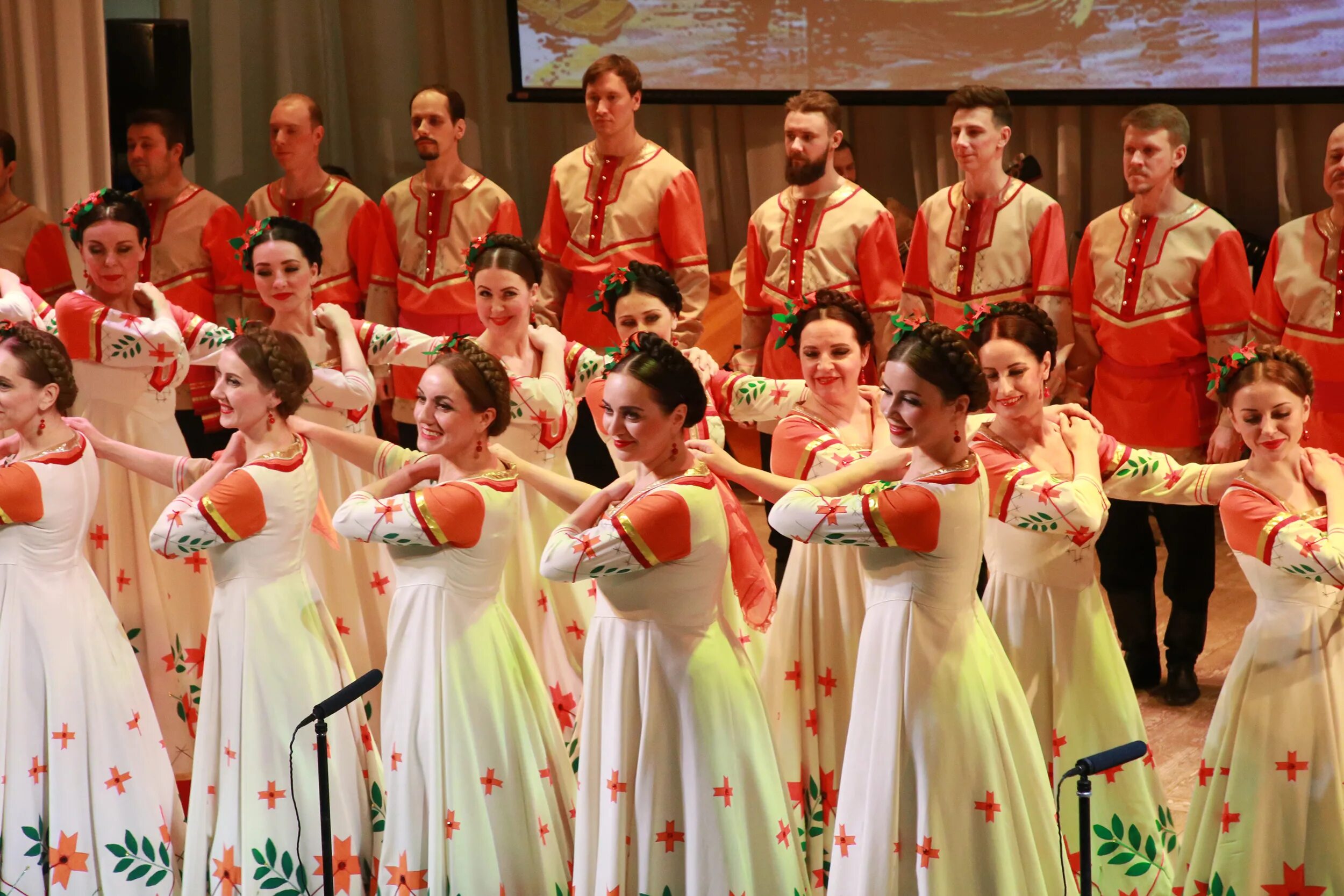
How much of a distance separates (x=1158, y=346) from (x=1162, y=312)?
0.33 feet

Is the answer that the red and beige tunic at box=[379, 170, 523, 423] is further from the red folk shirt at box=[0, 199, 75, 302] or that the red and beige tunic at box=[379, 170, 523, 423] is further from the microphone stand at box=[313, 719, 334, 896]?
the microphone stand at box=[313, 719, 334, 896]

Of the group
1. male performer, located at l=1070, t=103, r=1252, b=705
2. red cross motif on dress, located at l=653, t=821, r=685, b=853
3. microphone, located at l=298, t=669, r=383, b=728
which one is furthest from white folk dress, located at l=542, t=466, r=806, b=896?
male performer, located at l=1070, t=103, r=1252, b=705

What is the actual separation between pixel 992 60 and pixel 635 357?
15.6 feet

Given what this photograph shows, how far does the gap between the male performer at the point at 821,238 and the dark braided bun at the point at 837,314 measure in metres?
1.24

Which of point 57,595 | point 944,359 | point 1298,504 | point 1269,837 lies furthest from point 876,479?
Answer: point 57,595

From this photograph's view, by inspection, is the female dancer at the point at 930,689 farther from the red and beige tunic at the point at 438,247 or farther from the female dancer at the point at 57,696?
the red and beige tunic at the point at 438,247

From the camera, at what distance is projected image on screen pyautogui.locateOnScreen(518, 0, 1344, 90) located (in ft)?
22.9

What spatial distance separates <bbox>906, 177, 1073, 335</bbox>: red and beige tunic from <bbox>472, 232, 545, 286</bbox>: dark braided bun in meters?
1.33

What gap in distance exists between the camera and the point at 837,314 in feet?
12.6

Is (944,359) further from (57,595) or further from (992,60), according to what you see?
(992,60)

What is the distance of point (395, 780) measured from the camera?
136 inches

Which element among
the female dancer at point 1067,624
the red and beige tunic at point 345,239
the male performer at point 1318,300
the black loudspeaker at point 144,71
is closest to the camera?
the female dancer at point 1067,624

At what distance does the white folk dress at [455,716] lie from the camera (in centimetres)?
343

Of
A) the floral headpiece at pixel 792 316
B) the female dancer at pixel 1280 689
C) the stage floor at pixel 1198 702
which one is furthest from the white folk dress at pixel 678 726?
the stage floor at pixel 1198 702
